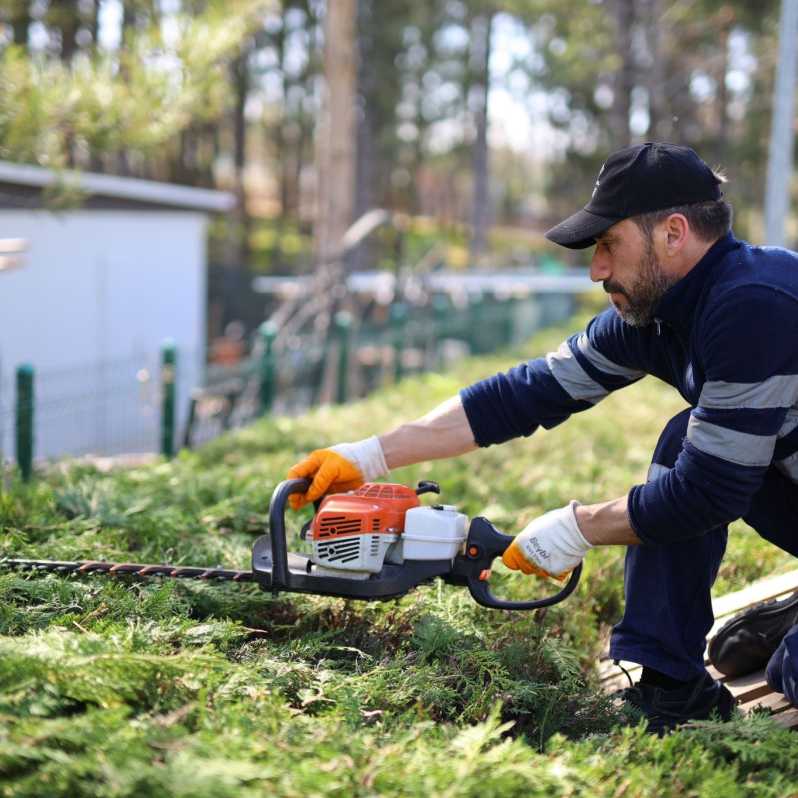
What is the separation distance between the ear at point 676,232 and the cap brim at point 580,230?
→ 0.51ft

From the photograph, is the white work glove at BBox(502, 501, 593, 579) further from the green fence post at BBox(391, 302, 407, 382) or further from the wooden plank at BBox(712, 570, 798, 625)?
the green fence post at BBox(391, 302, 407, 382)

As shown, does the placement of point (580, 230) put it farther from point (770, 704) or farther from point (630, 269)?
point (770, 704)

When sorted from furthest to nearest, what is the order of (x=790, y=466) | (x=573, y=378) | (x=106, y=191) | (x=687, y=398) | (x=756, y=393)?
(x=106, y=191) → (x=573, y=378) → (x=687, y=398) → (x=790, y=466) → (x=756, y=393)

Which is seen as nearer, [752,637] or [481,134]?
[752,637]

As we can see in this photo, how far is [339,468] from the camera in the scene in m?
3.89

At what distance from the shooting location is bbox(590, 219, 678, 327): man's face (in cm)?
337

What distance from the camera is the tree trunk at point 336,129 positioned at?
14555mm

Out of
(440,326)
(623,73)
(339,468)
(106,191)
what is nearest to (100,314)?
(106,191)

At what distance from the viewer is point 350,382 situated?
12672 millimetres

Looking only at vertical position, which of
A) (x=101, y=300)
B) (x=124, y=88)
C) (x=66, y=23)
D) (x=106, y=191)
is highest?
(x=66, y=23)

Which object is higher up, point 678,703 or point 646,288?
point 646,288

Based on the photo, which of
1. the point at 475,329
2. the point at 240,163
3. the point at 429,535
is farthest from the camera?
the point at 240,163

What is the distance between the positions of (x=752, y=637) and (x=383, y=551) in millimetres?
1316

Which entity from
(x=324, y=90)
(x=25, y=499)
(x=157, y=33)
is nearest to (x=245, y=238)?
(x=324, y=90)
